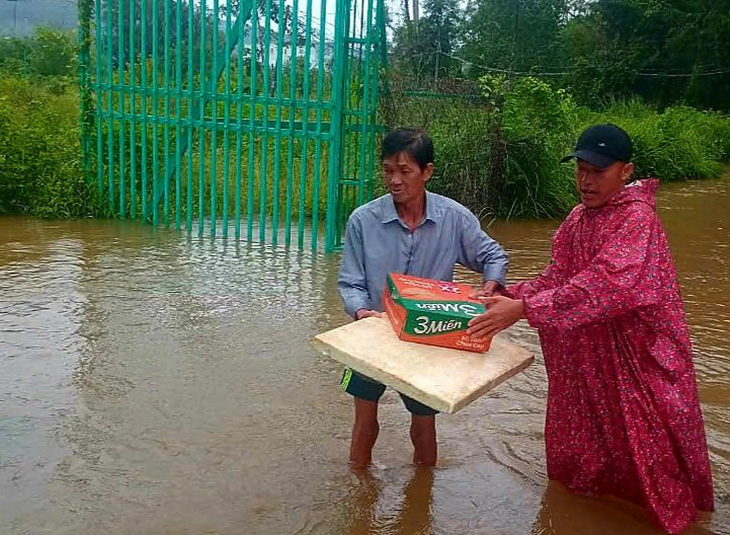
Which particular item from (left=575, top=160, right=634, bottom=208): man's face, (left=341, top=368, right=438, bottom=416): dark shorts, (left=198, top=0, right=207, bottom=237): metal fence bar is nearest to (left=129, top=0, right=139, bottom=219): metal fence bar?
(left=198, top=0, right=207, bottom=237): metal fence bar

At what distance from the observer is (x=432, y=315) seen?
290cm

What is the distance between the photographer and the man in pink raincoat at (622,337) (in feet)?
9.62

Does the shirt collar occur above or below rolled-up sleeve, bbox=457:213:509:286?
above

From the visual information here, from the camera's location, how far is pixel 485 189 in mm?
10422

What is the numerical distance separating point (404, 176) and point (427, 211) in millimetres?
194

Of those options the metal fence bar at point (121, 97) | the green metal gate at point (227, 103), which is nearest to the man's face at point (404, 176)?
the green metal gate at point (227, 103)

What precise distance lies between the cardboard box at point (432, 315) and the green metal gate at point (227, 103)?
16.3ft

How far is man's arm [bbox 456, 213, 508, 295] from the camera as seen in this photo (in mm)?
3314

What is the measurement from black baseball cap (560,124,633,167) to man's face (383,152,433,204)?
1.92 ft

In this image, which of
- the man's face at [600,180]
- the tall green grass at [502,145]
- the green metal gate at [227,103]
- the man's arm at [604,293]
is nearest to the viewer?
the man's arm at [604,293]

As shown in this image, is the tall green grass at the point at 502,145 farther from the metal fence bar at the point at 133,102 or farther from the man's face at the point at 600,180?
the man's face at the point at 600,180

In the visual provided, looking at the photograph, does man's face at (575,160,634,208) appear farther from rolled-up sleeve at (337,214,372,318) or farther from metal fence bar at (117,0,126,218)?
metal fence bar at (117,0,126,218)

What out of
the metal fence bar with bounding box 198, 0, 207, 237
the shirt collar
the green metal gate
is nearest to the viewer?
the shirt collar

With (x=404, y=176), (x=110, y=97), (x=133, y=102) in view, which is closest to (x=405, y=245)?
(x=404, y=176)
